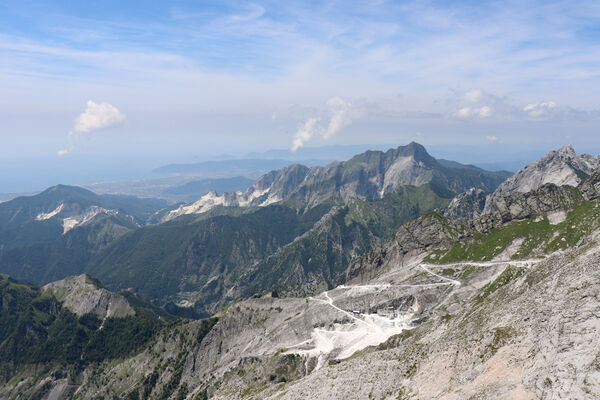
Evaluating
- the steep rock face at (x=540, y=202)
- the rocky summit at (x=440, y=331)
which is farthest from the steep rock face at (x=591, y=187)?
the steep rock face at (x=540, y=202)

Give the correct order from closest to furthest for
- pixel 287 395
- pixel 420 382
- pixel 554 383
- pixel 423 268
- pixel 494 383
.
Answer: pixel 554 383, pixel 494 383, pixel 420 382, pixel 287 395, pixel 423 268

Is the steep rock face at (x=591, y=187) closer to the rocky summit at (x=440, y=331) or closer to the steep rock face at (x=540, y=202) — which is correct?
the rocky summit at (x=440, y=331)

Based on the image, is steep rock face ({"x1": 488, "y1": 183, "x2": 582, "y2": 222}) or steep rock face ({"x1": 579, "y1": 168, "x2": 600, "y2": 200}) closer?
steep rock face ({"x1": 579, "y1": 168, "x2": 600, "y2": 200})

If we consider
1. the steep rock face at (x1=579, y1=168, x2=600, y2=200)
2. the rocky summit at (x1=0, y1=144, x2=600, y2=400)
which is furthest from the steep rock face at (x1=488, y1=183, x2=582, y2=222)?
the steep rock face at (x1=579, y1=168, x2=600, y2=200)

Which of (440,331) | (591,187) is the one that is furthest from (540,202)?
(440,331)

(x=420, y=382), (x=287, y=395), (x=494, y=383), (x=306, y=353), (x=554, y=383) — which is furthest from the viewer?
(x=306, y=353)

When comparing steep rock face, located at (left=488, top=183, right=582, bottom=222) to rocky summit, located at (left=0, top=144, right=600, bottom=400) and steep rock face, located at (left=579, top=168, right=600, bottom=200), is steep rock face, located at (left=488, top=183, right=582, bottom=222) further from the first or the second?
steep rock face, located at (left=579, top=168, right=600, bottom=200)

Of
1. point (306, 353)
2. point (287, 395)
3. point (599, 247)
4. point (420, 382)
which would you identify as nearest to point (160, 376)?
point (306, 353)

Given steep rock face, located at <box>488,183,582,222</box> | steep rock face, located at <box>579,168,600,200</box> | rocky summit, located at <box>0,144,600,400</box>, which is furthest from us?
steep rock face, located at <box>488,183,582,222</box>

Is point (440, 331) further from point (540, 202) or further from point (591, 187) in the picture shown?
point (591, 187)

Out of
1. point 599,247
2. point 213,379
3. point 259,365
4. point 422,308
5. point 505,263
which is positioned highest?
point 599,247

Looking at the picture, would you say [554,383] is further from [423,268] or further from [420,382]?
[423,268]
